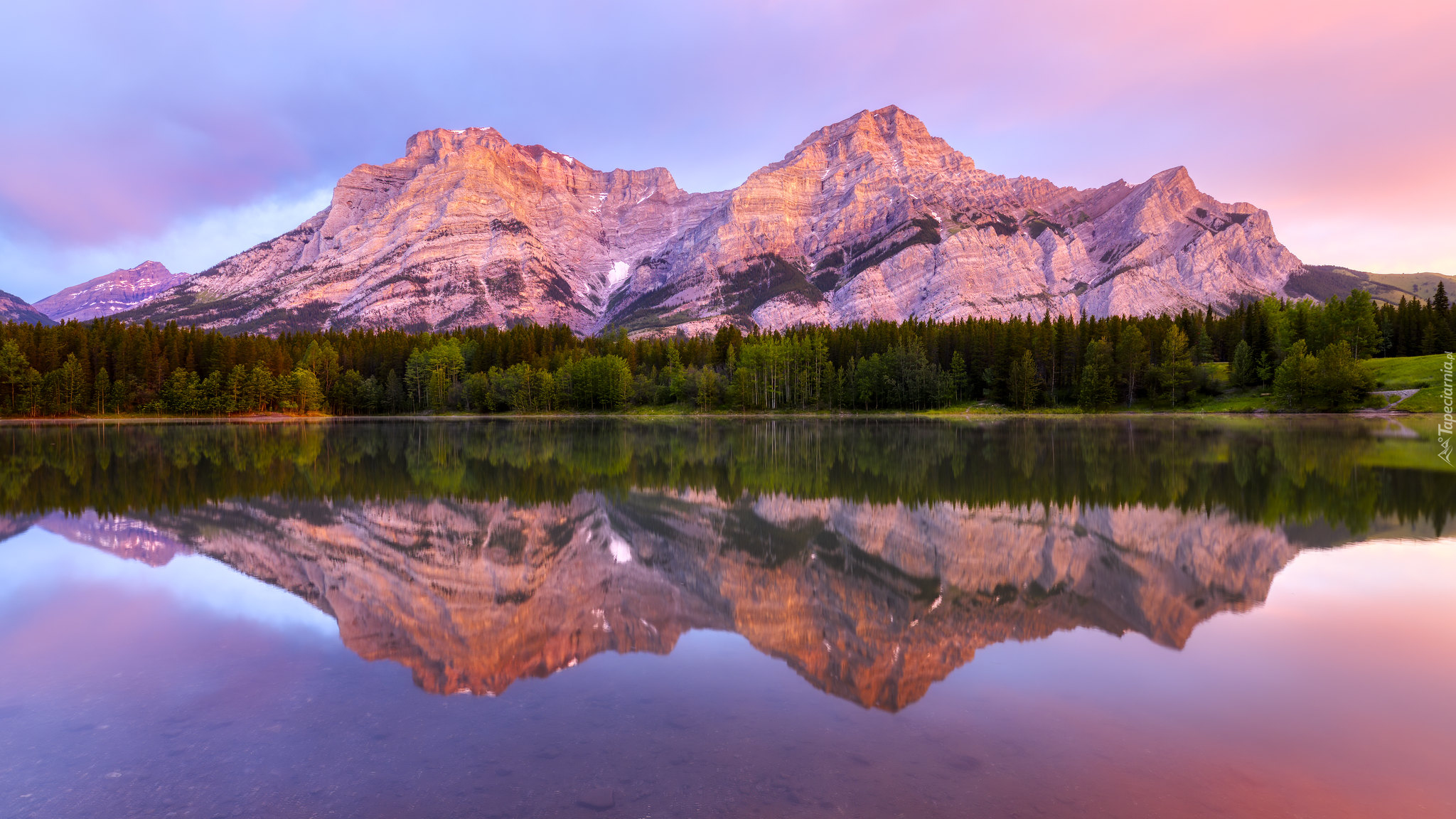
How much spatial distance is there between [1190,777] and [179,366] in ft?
488

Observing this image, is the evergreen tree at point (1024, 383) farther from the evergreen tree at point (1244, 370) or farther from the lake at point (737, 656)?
the lake at point (737, 656)

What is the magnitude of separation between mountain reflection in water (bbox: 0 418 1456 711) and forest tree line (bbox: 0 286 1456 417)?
7657cm

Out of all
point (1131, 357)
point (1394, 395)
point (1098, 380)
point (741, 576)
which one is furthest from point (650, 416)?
point (741, 576)

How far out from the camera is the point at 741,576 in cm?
1393

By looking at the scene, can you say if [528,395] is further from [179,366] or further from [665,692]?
[665,692]

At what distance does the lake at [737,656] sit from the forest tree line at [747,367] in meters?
95.6

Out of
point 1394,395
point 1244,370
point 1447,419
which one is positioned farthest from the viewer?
point 1244,370

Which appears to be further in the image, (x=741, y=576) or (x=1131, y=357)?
(x=1131, y=357)

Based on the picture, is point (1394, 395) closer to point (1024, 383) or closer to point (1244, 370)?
point (1244, 370)

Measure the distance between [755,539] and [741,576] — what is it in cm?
346

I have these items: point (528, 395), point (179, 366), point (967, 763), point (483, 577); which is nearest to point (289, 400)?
point (179, 366)

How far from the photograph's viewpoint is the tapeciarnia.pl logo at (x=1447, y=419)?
35.8 metres

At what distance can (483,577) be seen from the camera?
13.6 metres

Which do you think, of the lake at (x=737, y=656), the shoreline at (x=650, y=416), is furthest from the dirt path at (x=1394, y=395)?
the lake at (x=737, y=656)
